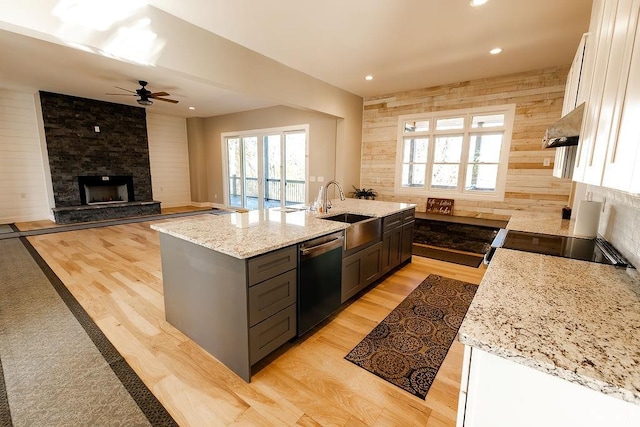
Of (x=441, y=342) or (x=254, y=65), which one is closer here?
(x=441, y=342)

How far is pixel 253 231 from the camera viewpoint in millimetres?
2086

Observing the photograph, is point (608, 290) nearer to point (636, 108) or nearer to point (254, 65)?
point (636, 108)

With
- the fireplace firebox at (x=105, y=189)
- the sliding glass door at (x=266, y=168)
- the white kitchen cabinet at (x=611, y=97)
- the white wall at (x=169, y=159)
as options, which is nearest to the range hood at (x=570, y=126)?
the white kitchen cabinet at (x=611, y=97)

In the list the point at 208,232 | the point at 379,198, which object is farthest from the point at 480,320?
the point at 379,198

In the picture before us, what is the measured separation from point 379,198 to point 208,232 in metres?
4.51

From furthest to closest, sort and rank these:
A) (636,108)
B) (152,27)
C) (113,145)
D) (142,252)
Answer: (113,145)
(142,252)
(152,27)
(636,108)

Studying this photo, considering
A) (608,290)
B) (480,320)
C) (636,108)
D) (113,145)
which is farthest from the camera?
(113,145)

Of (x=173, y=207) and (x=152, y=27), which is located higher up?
(x=152, y=27)

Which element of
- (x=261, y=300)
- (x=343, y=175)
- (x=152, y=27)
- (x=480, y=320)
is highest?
(x=152, y=27)

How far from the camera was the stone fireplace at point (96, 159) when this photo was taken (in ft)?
19.9

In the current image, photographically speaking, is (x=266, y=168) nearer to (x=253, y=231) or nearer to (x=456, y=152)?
(x=456, y=152)

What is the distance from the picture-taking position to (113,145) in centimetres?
691

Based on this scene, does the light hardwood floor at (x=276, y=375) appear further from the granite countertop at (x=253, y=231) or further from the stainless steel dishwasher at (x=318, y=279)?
the granite countertop at (x=253, y=231)

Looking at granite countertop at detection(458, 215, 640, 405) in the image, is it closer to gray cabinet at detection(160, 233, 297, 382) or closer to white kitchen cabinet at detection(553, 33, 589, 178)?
white kitchen cabinet at detection(553, 33, 589, 178)
